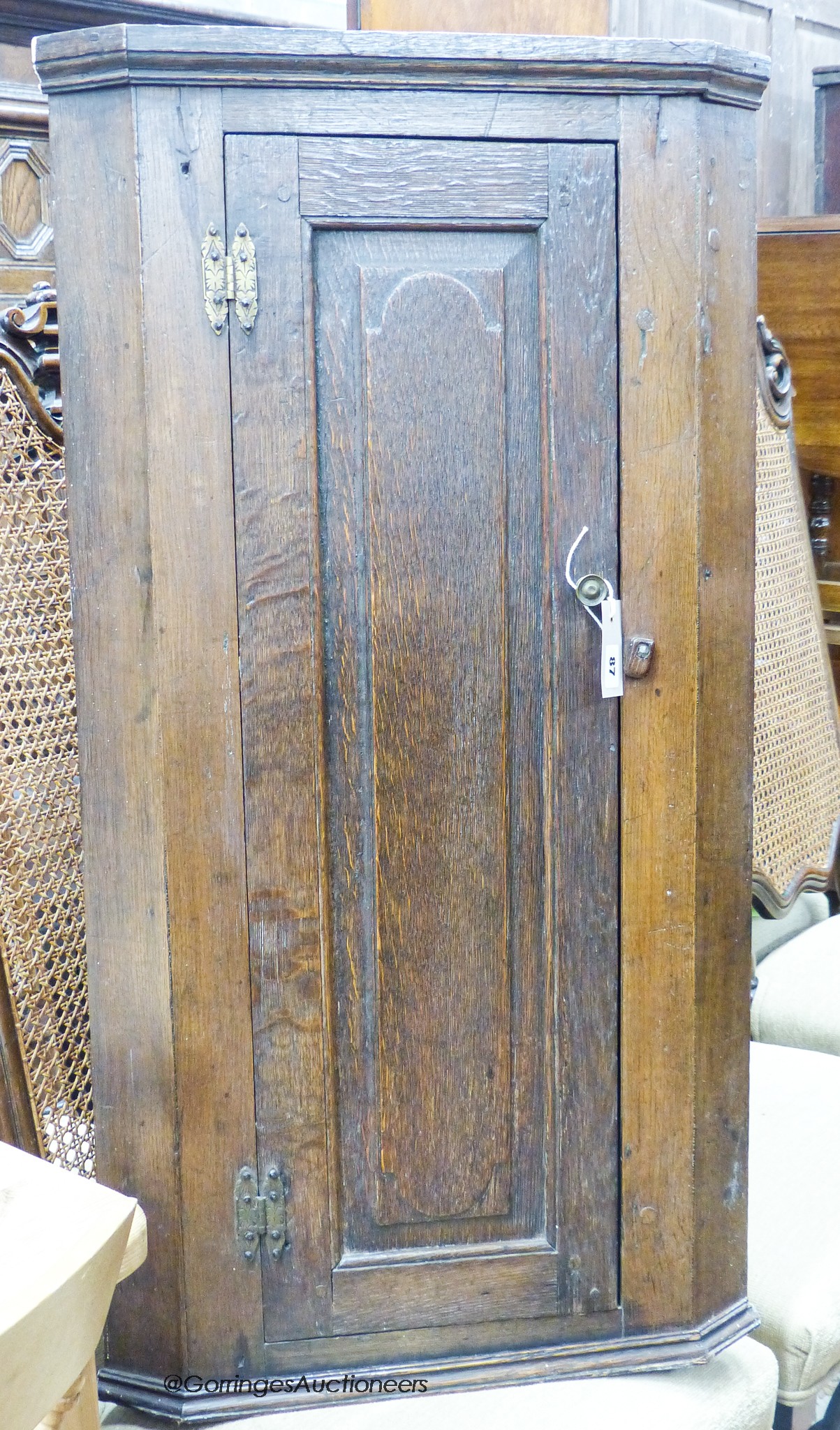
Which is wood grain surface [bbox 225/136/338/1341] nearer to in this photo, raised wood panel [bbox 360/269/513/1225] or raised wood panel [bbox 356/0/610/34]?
raised wood panel [bbox 360/269/513/1225]

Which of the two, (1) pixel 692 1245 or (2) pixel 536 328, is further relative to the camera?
(1) pixel 692 1245

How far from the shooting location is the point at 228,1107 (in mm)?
1107

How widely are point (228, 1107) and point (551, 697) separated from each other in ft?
1.48

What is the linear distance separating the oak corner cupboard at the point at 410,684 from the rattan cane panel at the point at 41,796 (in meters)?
0.25

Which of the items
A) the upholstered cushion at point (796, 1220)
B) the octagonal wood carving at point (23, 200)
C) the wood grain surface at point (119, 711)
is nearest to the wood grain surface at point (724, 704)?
the upholstered cushion at point (796, 1220)

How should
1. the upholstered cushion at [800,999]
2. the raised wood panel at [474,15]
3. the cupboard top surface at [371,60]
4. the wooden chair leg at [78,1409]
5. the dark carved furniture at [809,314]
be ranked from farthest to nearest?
the dark carved furniture at [809,314], the upholstered cushion at [800,999], the raised wood panel at [474,15], the cupboard top surface at [371,60], the wooden chair leg at [78,1409]

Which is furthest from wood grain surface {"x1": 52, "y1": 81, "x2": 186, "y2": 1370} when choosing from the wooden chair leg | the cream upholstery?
the cream upholstery

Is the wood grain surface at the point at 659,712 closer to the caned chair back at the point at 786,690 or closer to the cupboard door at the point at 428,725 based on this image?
the cupboard door at the point at 428,725

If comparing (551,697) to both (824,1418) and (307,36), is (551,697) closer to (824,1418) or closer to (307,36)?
(307,36)

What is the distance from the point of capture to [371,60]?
3.24 ft

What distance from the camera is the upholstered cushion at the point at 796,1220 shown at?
1.35m

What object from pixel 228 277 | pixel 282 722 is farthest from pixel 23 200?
pixel 282 722

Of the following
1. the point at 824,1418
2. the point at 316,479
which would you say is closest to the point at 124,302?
the point at 316,479

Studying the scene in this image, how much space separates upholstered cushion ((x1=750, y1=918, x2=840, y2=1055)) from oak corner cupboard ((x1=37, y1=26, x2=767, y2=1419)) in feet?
2.52
